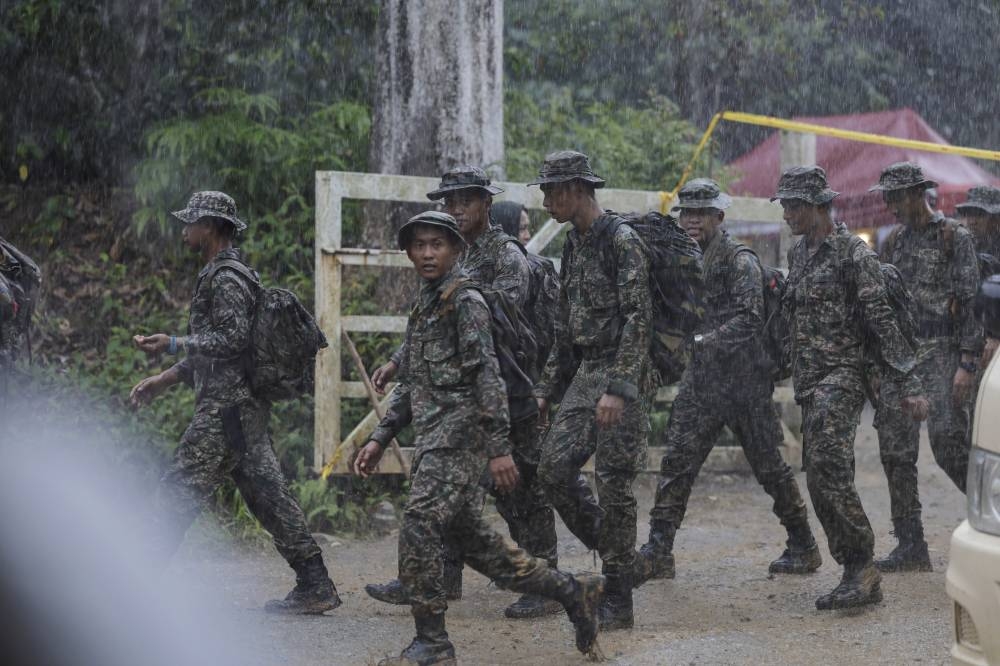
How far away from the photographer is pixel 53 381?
31.8 feet

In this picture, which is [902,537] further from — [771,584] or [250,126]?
[250,126]

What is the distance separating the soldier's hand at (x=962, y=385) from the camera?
775 centimetres

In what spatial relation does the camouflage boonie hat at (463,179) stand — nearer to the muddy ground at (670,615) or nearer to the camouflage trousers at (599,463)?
the camouflage trousers at (599,463)

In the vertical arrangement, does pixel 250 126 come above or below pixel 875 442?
above

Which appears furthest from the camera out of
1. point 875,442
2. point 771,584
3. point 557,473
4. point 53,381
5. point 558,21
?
point 558,21

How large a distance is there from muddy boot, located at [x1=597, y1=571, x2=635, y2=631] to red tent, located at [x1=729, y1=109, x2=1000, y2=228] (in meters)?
11.2

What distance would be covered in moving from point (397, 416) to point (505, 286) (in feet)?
2.91

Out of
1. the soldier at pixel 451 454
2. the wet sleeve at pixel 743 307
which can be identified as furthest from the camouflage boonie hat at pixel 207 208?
the wet sleeve at pixel 743 307

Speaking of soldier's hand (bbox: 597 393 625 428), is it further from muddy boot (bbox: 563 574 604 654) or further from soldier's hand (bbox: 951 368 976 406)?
soldier's hand (bbox: 951 368 976 406)

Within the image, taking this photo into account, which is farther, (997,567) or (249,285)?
(249,285)

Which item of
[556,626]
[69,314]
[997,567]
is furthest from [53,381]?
[997,567]

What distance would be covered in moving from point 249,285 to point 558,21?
14286 mm

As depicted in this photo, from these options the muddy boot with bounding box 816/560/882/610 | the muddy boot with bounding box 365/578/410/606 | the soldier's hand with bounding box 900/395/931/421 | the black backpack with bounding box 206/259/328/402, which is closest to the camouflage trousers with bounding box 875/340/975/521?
the soldier's hand with bounding box 900/395/931/421

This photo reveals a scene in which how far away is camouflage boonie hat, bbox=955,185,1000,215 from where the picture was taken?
8648mm
